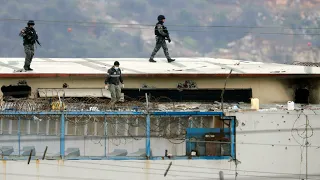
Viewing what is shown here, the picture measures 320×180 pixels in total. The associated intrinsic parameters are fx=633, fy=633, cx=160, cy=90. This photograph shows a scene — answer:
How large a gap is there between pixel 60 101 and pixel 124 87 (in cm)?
456

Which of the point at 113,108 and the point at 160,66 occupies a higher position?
the point at 160,66

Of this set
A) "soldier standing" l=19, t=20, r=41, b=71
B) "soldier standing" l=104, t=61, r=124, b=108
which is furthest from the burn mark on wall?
"soldier standing" l=19, t=20, r=41, b=71

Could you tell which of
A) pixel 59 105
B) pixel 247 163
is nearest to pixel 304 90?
pixel 247 163

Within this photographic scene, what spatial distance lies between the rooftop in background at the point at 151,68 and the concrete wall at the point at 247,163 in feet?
14.7

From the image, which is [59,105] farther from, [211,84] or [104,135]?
[211,84]

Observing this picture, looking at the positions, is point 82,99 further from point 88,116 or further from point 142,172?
point 142,172

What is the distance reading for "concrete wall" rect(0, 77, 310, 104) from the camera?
25312mm

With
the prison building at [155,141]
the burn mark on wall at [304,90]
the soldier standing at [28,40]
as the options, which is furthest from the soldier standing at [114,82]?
the burn mark on wall at [304,90]

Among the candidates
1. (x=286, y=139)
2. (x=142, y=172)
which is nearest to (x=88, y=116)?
(x=142, y=172)

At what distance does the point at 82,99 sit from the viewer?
24500 millimetres

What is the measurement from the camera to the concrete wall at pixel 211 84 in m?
25.3

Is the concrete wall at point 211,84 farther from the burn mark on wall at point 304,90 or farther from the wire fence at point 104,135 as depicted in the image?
the wire fence at point 104,135

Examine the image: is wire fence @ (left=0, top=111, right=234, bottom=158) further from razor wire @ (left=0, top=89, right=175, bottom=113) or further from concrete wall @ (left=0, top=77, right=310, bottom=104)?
concrete wall @ (left=0, top=77, right=310, bottom=104)

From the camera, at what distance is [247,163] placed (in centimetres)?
2134
